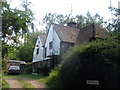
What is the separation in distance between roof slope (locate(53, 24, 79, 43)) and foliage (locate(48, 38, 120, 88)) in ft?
46.1

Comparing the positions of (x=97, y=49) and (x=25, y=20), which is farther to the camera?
→ (x=25, y=20)

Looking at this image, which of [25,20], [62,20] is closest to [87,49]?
[25,20]

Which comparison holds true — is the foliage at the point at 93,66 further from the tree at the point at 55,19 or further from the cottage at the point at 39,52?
the tree at the point at 55,19

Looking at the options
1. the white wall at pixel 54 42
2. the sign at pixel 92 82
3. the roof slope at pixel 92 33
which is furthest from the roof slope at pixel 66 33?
the sign at pixel 92 82

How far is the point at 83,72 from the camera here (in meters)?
10.0

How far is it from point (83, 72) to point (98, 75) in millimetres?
944

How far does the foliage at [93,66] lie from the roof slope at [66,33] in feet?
46.1

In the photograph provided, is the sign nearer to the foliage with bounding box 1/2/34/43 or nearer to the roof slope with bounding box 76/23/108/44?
the foliage with bounding box 1/2/34/43

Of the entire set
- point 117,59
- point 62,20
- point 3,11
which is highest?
point 62,20

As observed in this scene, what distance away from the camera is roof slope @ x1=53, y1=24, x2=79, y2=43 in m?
25.3

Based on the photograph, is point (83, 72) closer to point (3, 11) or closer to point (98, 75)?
point (98, 75)

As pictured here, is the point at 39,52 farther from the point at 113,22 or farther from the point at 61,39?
the point at 113,22

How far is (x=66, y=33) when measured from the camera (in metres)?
27.0

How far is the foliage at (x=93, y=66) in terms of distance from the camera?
923cm
